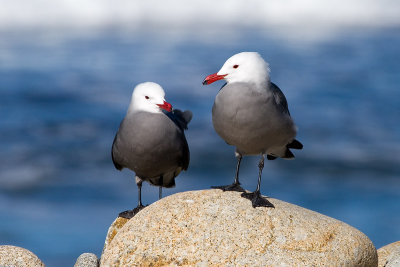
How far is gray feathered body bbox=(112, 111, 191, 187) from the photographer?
29.8ft

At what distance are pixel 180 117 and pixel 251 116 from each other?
6.97ft

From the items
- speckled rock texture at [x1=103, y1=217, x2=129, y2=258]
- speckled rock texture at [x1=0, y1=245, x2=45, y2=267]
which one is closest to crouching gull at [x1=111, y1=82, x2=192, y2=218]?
speckled rock texture at [x1=103, y1=217, x2=129, y2=258]

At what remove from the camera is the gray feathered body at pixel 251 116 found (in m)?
8.12

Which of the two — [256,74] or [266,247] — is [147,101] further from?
[266,247]

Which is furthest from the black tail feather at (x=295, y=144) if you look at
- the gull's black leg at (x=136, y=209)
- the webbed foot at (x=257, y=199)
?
the gull's black leg at (x=136, y=209)

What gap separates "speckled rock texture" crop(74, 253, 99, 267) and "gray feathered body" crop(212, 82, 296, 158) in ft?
9.22

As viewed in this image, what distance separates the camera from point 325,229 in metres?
8.45

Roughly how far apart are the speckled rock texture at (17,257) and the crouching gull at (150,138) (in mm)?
1867

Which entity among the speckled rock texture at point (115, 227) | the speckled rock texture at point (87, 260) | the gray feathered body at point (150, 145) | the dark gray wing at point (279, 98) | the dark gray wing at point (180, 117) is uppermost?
the dark gray wing at point (279, 98)

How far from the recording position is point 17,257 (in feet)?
31.0

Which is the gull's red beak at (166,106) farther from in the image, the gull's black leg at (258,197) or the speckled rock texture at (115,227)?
the speckled rock texture at (115,227)

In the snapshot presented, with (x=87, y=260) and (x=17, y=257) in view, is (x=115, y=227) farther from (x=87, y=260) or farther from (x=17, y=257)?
(x=17, y=257)

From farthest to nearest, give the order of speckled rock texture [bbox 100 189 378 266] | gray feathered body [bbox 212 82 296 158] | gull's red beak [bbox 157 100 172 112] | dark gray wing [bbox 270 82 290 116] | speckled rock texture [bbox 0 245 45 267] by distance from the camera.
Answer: speckled rock texture [bbox 0 245 45 267] < gull's red beak [bbox 157 100 172 112] < dark gray wing [bbox 270 82 290 116] < gray feathered body [bbox 212 82 296 158] < speckled rock texture [bbox 100 189 378 266]

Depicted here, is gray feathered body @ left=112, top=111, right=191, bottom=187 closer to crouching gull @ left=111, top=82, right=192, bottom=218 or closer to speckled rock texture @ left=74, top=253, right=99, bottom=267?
crouching gull @ left=111, top=82, right=192, bottom=218
